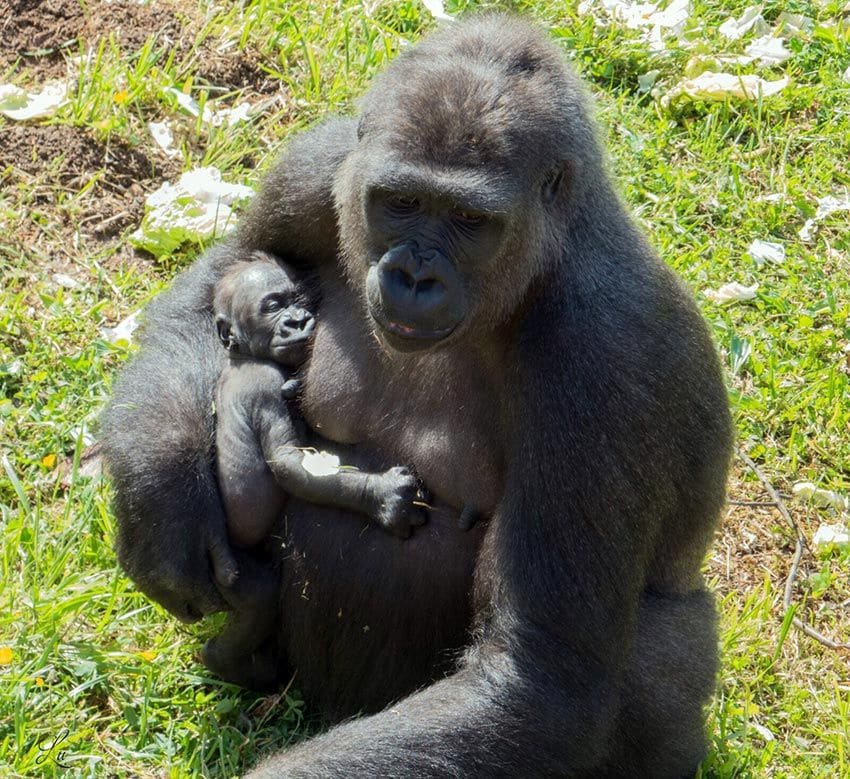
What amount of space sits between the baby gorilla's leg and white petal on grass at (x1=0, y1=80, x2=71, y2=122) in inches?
136

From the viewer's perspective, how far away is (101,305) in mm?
7297

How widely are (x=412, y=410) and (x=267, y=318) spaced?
31.9 inches

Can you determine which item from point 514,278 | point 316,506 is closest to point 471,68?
point 514,278

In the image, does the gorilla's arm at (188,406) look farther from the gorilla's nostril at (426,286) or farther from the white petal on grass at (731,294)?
the white petal on grass at (731,294)

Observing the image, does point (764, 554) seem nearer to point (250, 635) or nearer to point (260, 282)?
point (250, 635)

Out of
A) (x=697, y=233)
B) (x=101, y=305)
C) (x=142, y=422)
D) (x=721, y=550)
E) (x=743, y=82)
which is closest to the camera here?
(x=142, y=422)

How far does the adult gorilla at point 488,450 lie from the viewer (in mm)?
4812

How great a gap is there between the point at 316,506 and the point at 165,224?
2.60 metres

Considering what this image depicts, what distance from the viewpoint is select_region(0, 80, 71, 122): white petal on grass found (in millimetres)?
7910

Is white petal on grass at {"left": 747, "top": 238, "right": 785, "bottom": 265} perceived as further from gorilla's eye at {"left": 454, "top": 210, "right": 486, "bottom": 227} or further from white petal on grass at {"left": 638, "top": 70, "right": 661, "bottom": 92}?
gorilla's eye at {"left": 454, "top": 210, "right": 486, "bottom": 227}

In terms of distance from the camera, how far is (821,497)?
693 centimetres

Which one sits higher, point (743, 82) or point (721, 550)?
point (743, 82)

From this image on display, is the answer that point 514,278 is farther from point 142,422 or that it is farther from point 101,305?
point 101,305

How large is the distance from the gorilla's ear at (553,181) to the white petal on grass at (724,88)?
154 inches
